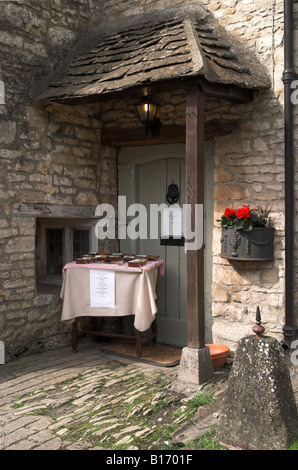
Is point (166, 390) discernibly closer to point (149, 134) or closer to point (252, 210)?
point (252, 210)

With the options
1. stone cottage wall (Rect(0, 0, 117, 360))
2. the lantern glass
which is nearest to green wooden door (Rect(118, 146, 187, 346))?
stone cottage wall (Rect(0, 0, 117, 360))

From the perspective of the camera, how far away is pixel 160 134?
6.21 m

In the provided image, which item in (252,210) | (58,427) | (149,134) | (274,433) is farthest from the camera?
(149,134)

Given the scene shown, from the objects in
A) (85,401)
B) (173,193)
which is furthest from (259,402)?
(173,193)

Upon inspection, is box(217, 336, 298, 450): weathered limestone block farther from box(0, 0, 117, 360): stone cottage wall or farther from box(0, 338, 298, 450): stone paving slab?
box(0, 0, 117, 360): stone cottage wall

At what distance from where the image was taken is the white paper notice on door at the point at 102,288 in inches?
226

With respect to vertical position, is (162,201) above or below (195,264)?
above

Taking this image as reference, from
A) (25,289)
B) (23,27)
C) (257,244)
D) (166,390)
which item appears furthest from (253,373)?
(23,27)

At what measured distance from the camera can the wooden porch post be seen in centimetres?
484

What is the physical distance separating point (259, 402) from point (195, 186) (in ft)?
7.01

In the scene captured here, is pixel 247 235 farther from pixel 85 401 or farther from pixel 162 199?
pixel 85 401

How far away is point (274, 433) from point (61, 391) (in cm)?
213

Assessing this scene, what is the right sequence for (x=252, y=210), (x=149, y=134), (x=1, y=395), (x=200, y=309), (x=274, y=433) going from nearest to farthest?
(x=274, y=433)
(x=1, y=395)
(x=200, y=309)
(x=252, y=210)
(x=149, y=134)

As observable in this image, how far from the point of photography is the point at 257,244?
529 centimetres
